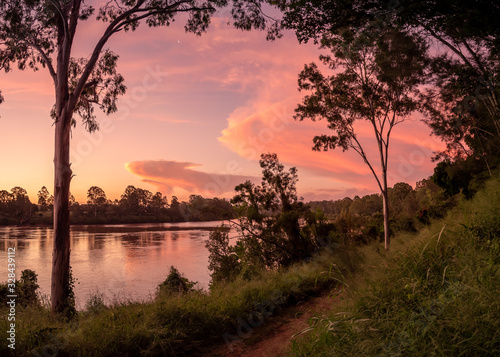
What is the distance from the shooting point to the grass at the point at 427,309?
2.75 metres

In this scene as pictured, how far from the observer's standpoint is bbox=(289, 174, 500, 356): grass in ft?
9.02

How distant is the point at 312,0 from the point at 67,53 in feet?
24.2

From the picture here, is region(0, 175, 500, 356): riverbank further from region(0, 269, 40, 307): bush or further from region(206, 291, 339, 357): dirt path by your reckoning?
region(0, 269, 40, 307): bush

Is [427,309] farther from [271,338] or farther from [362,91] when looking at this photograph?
[362,91]

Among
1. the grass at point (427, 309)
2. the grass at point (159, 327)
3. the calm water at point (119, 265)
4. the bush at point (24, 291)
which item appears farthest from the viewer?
the calm water at point (119, 265)

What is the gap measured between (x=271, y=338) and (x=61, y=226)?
6937 millimetres

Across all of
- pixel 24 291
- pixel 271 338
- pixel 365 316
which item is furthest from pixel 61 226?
pixel 365 316

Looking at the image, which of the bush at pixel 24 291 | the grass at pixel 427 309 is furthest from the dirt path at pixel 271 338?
the bush at pixel 24 291

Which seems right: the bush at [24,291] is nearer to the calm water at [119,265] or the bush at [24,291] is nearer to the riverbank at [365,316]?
the calm water at [119,265]

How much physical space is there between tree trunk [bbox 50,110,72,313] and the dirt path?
20.1ft

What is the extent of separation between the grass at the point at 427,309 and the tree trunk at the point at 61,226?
26.0 ft

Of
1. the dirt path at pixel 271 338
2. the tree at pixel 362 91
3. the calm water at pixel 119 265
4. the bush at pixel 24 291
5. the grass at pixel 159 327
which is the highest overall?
the tree at pixel 362 91

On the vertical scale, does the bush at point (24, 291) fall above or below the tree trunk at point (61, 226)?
below

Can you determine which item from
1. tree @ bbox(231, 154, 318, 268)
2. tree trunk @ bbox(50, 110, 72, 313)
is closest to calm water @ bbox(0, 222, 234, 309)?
tree @ bbox(231, 154, 318, 268)
